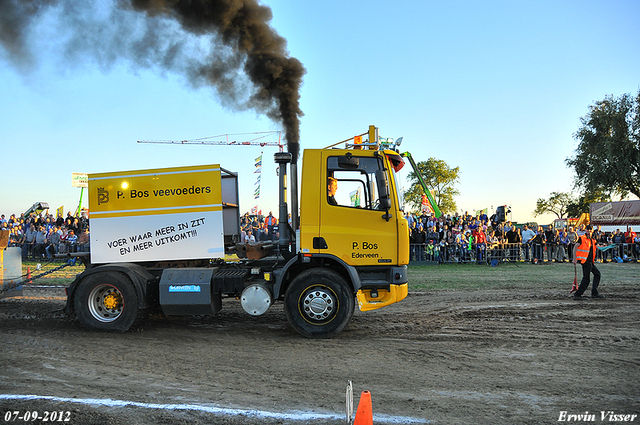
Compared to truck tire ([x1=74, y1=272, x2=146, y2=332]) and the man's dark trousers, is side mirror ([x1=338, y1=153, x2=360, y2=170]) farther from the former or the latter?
the man's dark trousers

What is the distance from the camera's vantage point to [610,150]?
3756 centimetres

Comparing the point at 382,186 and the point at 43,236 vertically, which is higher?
the point at 382,186

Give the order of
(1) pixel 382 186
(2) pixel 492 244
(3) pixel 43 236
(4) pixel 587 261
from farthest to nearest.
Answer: (3) pixel 43 236 < (2) pixel 492 244 < (4) pixel 587 261 < (1) pixel 382 186

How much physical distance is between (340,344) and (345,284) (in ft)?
3.03

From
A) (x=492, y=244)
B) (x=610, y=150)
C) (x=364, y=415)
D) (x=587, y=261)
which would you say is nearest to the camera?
(x=364, y=415)

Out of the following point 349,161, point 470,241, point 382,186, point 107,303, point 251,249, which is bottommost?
point 107,303

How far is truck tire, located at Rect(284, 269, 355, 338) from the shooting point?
699 cm

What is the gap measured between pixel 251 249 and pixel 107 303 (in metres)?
2.58

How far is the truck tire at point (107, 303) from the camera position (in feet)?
24.0

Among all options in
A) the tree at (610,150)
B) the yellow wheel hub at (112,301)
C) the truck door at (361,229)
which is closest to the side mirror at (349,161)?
the truck door at (361,229)

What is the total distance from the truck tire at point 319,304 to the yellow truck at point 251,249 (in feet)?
0.05

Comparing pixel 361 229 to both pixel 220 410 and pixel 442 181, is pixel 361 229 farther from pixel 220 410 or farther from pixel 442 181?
pixel 442 181

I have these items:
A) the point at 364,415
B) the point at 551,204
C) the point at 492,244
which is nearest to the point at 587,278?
the point at 364,415

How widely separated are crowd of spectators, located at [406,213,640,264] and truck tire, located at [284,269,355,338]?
45.2 feet
